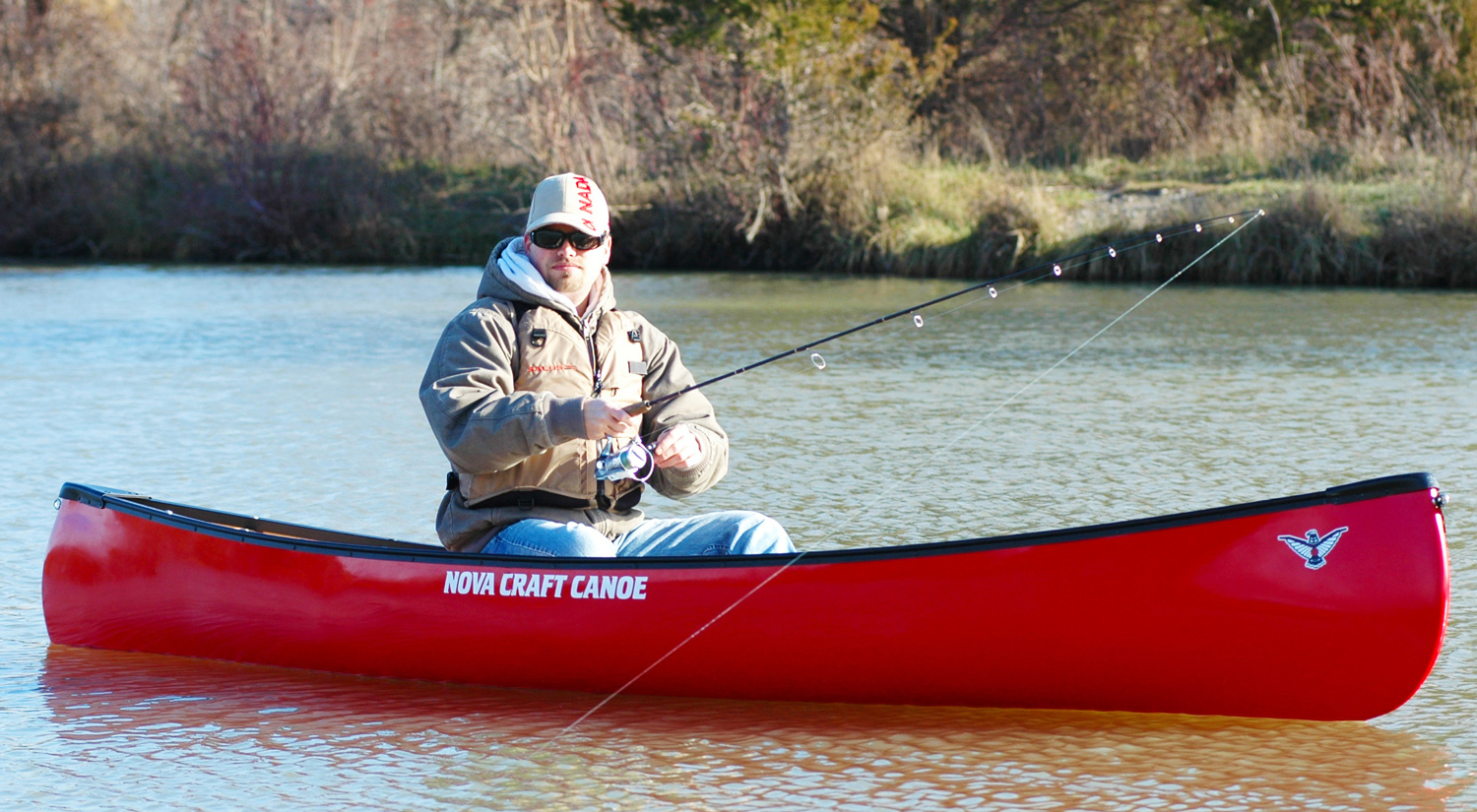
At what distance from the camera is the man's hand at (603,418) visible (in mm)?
3342

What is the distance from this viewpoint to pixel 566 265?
11.7 feet

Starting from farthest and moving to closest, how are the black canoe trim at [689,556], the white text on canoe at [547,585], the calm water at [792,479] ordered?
the white text on canoe at [547,585], the calm water at [792,479], the black canoe trim at [689,556]

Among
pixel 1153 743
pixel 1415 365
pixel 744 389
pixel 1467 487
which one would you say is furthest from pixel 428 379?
Result: pixel 1415 365

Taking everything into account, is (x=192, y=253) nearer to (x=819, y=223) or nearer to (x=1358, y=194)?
(x=819, y=223)

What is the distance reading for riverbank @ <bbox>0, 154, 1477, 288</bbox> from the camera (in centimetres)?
1311

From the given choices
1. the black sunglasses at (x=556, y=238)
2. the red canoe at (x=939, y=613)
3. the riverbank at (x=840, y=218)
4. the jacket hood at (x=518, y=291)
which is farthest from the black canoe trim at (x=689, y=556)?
the riverbank at (x=840, y=218)

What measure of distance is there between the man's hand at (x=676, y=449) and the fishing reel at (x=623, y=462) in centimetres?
3

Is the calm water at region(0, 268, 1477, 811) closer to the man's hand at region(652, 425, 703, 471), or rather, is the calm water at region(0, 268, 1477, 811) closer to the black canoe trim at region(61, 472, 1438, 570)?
the black canoe trim at region(61, 472, 1438, 570)

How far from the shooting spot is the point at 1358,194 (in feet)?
44.7

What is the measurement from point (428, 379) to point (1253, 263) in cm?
1097

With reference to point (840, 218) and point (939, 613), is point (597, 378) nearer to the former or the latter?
point (939, 613)

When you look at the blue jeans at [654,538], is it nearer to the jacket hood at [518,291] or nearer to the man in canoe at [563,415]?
the man in canoe at [563,415]

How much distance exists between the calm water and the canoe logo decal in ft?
1.37

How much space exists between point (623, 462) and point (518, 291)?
441 millimetres
